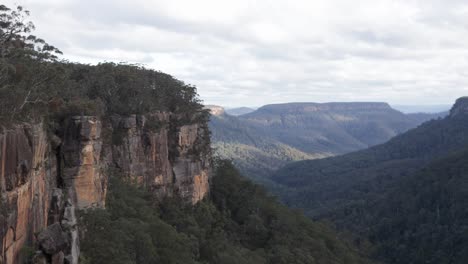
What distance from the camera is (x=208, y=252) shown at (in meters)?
44.9

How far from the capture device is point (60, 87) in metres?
34.9

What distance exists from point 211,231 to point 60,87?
79.1 ft

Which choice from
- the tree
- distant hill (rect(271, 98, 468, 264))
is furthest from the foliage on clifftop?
distant hill (rect(271, 98, 468, 264))

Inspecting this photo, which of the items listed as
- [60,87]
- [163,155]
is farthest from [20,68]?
[163,155]

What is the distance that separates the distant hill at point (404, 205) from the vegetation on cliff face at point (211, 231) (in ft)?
82.3

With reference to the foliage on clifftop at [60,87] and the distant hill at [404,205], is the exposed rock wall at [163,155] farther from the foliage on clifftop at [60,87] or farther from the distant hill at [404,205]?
the distant hill at [404,205]

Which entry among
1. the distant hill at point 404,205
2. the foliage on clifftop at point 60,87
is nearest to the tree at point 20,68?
the foliage on clifftop at point 60,87

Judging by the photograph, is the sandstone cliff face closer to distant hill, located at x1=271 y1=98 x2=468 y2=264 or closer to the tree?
the tree

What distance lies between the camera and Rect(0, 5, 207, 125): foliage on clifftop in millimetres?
26953

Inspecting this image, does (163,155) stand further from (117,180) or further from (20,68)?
(20,68)

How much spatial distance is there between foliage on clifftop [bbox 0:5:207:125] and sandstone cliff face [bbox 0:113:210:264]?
1107 mm

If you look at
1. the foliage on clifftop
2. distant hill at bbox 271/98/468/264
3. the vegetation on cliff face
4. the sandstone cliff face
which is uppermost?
the foliage on clifftop

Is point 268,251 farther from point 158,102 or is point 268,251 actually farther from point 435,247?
point 435,247

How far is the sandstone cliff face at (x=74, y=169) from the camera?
23141mm
